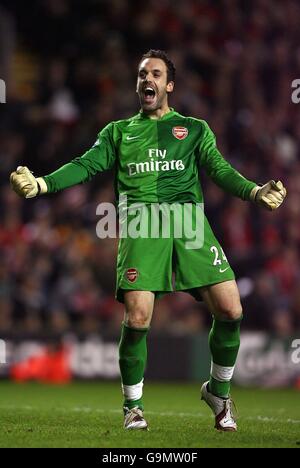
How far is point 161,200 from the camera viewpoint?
6977 mm

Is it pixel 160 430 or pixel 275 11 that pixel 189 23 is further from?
pixel 160 430

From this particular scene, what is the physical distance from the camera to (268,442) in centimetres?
629

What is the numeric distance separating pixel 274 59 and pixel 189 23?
1443 millimetres

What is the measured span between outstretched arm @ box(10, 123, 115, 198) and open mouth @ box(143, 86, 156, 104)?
32 cm

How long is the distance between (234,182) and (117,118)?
859cm

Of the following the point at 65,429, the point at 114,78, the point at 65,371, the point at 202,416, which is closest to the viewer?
the point at 65,429

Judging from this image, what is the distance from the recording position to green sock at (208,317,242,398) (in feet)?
22.7

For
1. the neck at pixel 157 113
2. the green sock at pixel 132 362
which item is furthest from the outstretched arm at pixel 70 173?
the green sock at pixel 132 362

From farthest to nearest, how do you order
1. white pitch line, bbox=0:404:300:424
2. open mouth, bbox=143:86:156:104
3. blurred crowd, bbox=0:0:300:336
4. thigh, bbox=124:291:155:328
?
blurred crowd, bbox=0:0:300:336, white pitch line, bbox=0:404:300:424, open mouth, bbox=143:86:156:104, thigh, bbox=124:291:155:328

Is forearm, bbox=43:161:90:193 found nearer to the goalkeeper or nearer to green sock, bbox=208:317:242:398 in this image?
the goalkeeper

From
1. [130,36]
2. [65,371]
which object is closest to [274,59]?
[130,36]

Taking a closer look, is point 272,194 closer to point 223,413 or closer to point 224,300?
point 224,300

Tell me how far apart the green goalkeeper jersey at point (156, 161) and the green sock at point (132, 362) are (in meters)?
0.86

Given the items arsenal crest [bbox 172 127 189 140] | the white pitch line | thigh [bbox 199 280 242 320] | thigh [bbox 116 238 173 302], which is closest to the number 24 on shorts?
thigh [bbox 199 280 242 320]
